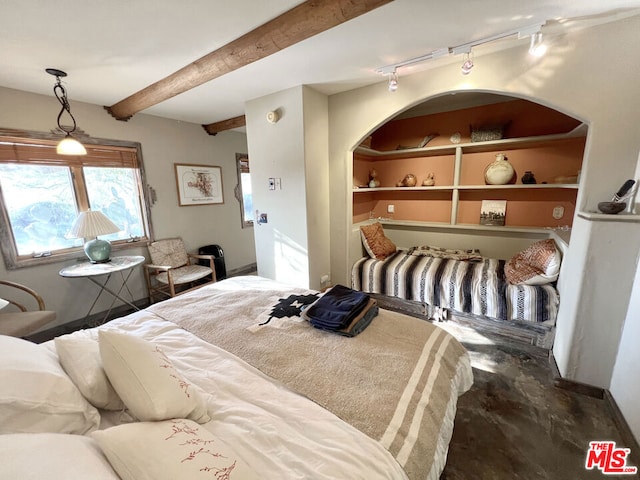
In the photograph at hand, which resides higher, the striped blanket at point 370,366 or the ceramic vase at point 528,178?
the ceramic vase at point 528,178

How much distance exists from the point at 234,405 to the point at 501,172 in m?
3.34

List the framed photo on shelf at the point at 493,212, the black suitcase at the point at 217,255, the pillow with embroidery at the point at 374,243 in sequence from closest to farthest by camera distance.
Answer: the framed photo on shelf at the point at 493,212, the pillow with embroidery at the point at 374,243, the black suitcase at the point at 217,255

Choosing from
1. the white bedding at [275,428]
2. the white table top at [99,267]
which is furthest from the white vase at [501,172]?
the white table top at [99,267]

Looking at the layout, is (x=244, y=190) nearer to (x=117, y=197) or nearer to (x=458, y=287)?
(x=117, y=197)

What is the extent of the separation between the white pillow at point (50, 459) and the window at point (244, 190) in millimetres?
3981

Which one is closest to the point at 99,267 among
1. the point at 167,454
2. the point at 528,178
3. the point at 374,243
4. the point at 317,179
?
the point at 317,179

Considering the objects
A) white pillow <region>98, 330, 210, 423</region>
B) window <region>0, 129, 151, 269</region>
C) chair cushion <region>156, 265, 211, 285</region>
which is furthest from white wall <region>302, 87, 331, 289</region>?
window <region>0, 129, 151, 269</region>

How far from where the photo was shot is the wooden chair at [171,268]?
3209 mm

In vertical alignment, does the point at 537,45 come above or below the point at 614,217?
above

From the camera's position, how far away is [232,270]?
446 cm

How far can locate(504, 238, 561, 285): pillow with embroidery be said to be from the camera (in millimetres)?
2186

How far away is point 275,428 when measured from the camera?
866mm

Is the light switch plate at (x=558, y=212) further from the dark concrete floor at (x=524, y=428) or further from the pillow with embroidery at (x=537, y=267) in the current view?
the dark concrete floor at (x=524, y=428)

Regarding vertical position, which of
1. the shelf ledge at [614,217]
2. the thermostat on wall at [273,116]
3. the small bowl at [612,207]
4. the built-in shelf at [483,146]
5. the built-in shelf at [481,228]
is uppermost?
the thermostat on wall at [273,116]
